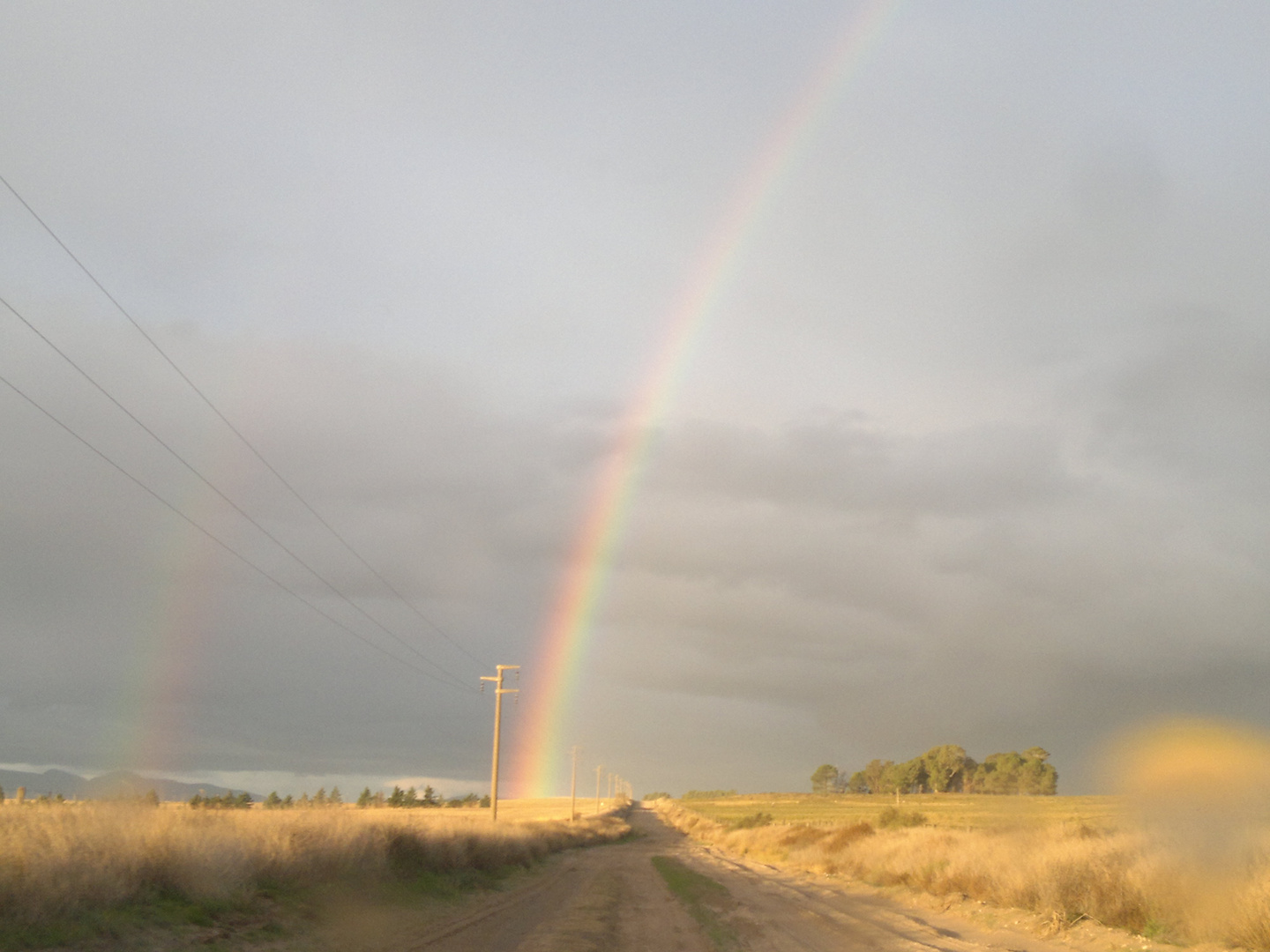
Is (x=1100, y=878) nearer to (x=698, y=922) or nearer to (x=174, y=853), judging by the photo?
(x=698, y=922)

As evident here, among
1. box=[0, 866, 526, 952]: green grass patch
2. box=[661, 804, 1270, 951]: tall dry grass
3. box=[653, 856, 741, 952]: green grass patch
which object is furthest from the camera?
box=[653, 856, 741, 952]: green grass patch

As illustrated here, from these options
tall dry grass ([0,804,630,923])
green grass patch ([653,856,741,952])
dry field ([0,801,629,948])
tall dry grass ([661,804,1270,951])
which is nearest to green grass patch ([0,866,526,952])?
dry field ([0,801,629,948])

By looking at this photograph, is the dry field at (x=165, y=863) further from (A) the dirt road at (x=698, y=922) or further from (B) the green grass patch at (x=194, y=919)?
(A) the dirt road at (x=698, y=922)

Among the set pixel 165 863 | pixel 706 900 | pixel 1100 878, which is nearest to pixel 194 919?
pixel 165 863

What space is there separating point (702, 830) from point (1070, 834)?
78.2m

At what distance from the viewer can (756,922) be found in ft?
70.4

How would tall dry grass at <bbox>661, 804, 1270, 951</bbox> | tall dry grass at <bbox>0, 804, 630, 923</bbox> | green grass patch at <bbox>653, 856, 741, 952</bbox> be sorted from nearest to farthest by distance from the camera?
tall dry grass at <bbox>0, 804, 630, 923</bbox> → tall dry grass at <bbox>661, 804, 1270, 951</bbox> → green grass patch at <bbox>653, 856, 741, 952</bbox>

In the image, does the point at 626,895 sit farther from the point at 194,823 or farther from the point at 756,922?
the point at 194,823

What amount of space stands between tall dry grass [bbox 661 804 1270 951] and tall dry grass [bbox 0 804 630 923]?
55.3ft

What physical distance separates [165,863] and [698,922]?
12649 mm

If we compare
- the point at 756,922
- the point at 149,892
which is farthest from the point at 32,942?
the point at 756,922

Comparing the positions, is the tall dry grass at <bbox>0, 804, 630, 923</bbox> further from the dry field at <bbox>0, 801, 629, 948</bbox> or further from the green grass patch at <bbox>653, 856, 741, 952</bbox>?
the green grass patch at <bbox>653, 856, 741, 952</bbox>

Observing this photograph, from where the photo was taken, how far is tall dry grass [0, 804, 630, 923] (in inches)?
432

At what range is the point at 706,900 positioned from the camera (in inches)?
1054
